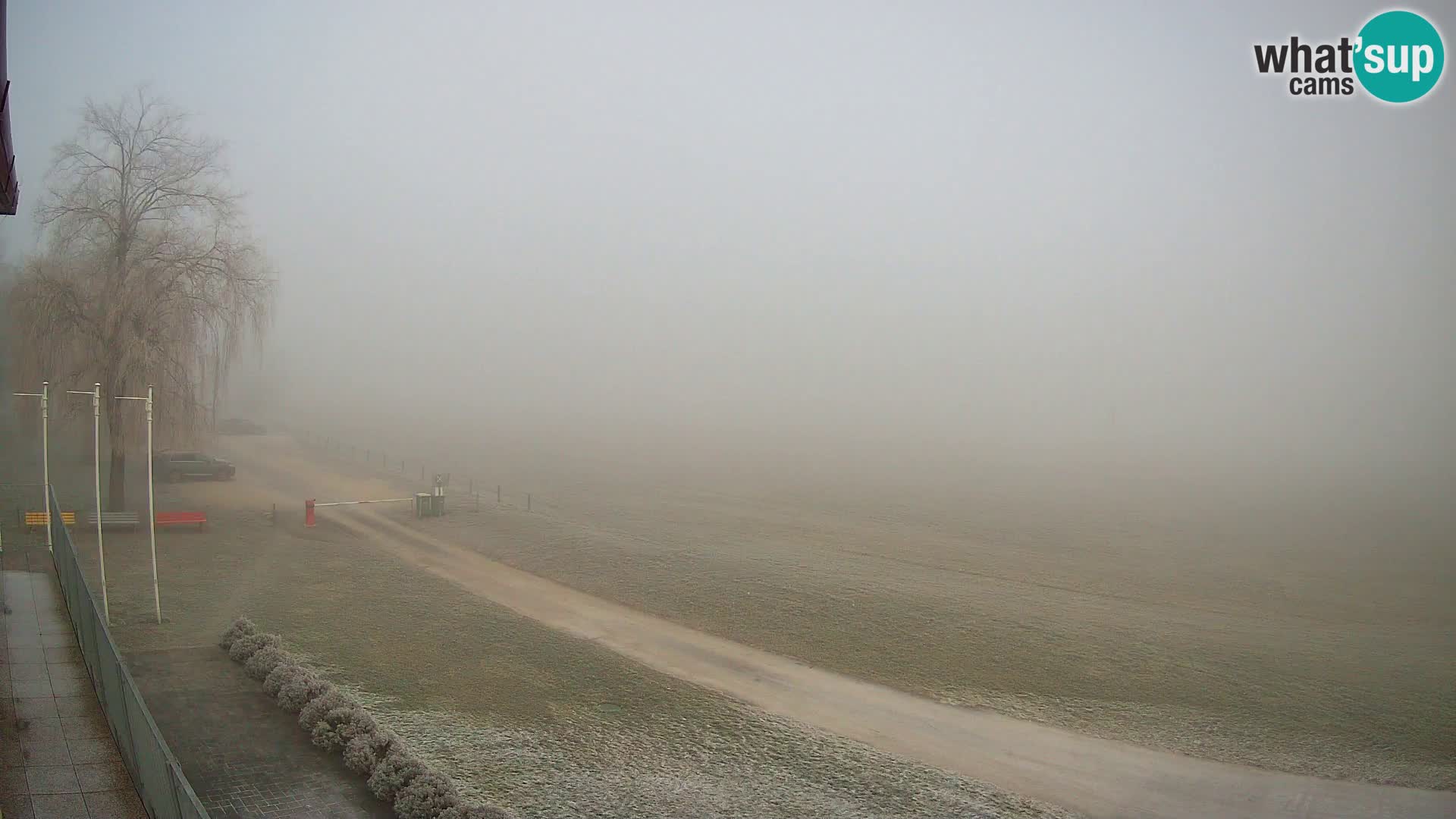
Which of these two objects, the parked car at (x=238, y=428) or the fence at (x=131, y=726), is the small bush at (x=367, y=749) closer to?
the fence at (x=131, y=726)

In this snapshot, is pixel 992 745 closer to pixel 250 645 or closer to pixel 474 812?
pixel 474 812

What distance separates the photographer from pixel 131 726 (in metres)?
9.75

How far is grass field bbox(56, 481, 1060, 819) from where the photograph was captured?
12258 mm

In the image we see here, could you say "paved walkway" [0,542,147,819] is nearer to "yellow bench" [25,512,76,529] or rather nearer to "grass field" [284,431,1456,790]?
"yellow bench" [25,512,76,529]

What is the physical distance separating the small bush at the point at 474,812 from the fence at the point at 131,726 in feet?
9.13

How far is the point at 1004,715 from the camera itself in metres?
16.1

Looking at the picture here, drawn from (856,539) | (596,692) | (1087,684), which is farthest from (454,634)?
(856,539)

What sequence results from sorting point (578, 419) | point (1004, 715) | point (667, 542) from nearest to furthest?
point (1004, 715) < point (667, 542) < point (578, 419)

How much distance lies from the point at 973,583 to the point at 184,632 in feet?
70.7

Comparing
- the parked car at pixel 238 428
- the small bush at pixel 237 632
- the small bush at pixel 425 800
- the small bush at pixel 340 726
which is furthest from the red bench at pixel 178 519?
the parked car at pixel 238 428

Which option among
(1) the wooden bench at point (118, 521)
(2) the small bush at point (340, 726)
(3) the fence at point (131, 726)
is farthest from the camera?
(1) the wooden bench at point (118, 521)

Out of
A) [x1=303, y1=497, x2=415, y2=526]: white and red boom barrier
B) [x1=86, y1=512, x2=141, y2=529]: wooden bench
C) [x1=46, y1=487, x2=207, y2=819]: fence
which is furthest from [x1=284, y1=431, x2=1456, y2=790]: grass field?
[x1=46, y1=487, x2=207, y2=819]: fence

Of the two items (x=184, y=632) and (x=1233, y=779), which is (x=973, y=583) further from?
(x=184, y=632)

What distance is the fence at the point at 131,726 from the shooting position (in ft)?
25.0
